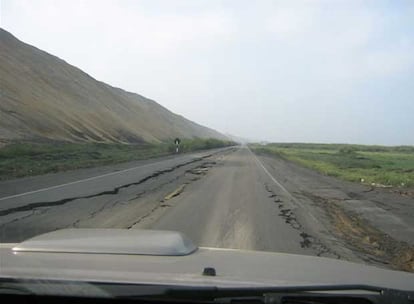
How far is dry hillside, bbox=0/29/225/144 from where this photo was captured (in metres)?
62.2

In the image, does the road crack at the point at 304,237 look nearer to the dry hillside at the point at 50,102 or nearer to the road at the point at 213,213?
the road at the point at 213,213

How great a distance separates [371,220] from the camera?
1512 centimetres

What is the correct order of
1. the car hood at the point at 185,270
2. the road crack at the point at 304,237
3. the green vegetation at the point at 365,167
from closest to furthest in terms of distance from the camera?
1. the car hood at the point at 185,270
2. the road crack at the point at 304,237
3. the green vegetation at the point at 365,167

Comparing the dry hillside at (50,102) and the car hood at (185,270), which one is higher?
the dry hillside at (50,102)

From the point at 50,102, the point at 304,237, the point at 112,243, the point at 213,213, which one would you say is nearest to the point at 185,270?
the point at 112,243

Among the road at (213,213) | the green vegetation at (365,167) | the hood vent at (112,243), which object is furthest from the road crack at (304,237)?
the green vegetation at (365,167)

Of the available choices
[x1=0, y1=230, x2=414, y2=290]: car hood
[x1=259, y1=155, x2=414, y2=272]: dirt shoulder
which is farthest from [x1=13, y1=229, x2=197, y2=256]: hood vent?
[x1=259, y1=155, x2=414, y2=272]: dirt shoulder

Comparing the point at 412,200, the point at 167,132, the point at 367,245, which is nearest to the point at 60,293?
the point at 367,245

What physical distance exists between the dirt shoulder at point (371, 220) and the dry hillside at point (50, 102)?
32.5 meters

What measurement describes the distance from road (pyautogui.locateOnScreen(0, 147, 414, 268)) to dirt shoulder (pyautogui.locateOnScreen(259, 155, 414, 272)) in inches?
1.1

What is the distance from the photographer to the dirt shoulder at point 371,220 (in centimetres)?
1029

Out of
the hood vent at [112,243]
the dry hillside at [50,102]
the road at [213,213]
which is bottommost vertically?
the road at [213,213]

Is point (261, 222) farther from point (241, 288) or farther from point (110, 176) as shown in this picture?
point (110, 176)

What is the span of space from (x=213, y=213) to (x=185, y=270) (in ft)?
35.2
